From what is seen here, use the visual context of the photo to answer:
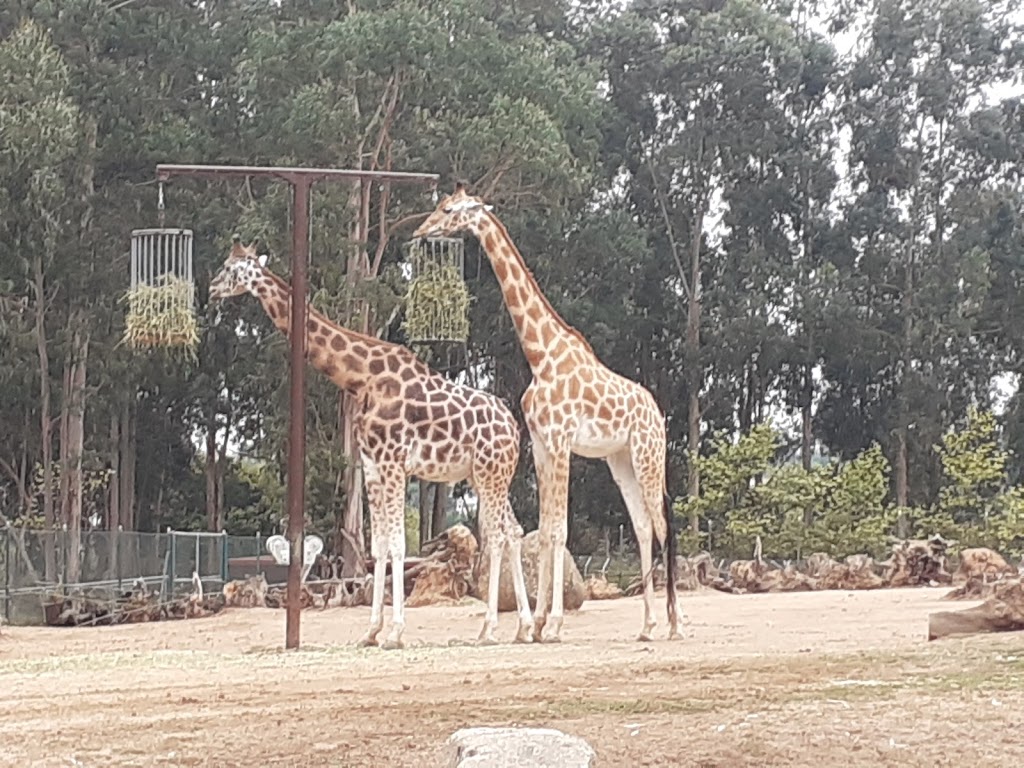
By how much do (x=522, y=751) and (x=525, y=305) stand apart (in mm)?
9320

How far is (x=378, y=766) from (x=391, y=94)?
24973 millimetres

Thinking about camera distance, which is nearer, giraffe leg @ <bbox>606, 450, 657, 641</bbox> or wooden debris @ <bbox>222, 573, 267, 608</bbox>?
giraffe leg @ <bbox>606, 450, 657, 641</bbox>

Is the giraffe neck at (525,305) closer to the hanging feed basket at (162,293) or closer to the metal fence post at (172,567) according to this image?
the hanging feed basket at (162,293)

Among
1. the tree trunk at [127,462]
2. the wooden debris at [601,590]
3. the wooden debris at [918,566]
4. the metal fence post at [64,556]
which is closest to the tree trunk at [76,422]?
the metal fence post at [64,556]

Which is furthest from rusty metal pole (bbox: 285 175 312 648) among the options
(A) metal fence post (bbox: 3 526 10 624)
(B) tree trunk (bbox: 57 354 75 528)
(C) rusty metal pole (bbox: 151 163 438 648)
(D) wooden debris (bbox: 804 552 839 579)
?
(B) tree trunk (bbox: 57 354 75 528)

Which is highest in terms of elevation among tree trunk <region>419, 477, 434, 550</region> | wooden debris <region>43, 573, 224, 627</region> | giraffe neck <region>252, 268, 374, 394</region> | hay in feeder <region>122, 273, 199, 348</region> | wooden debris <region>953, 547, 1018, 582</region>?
hay in feeder <region>122, 273, 199, 348</region>

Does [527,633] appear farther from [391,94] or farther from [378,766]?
[391,94]

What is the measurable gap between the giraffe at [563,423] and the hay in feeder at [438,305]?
146 cm

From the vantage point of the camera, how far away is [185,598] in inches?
931

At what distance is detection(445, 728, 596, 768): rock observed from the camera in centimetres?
583

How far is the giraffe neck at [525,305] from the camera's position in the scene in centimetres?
1484

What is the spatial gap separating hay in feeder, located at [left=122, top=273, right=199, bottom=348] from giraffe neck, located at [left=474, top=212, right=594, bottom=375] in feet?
8.50

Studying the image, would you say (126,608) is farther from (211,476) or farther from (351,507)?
(211,476)

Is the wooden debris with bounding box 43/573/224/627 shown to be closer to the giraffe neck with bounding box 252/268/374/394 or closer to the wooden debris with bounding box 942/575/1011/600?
the giraffe neck with bounding box 252/268/374/394
